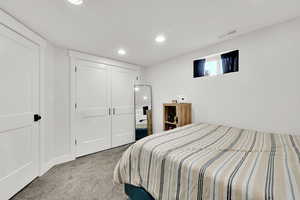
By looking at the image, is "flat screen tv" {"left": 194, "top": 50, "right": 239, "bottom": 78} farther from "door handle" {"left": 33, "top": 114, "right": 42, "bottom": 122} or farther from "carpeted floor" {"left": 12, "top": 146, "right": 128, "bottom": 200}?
"door handle" {"left": 33, "top": 114, "right": 42, "bottom": 122}

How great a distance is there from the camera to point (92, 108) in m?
2.80

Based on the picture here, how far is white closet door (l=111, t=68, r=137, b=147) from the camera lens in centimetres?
318

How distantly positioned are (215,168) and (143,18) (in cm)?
179

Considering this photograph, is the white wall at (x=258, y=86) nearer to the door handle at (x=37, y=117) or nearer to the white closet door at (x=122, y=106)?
the white closet door at (x=122, y=106)

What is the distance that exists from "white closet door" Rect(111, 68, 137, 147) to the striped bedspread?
1.84 m

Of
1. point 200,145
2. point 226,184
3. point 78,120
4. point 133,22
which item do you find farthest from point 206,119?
point 78,120

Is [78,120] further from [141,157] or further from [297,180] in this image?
[297,180]

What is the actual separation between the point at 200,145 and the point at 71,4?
A: 208cm

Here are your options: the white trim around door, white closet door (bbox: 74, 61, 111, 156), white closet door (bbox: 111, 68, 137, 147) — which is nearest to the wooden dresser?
white closet door (bbox: 111, 68, 137, 147)

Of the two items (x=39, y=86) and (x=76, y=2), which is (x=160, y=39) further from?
(x=39, y=86)

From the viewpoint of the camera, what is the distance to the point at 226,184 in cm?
71

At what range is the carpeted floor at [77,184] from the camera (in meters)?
1.55

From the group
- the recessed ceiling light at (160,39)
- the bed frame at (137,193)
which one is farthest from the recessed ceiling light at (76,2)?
the bed frame at (137,193)

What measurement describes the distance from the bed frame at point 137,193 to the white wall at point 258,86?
183 centimetres
